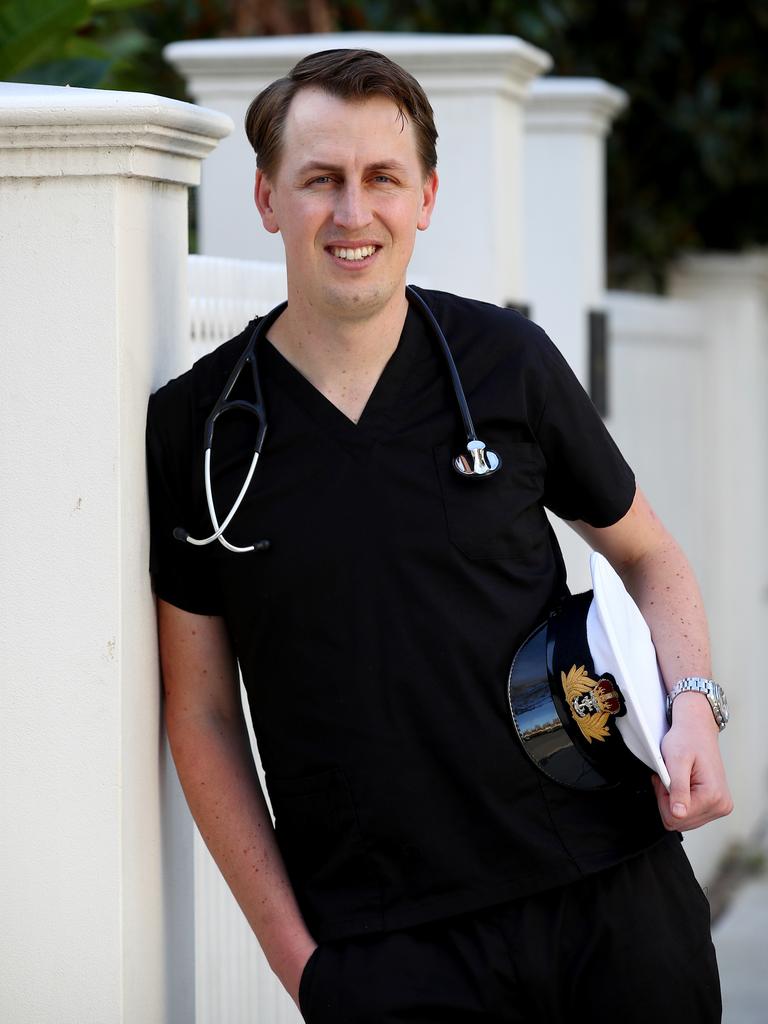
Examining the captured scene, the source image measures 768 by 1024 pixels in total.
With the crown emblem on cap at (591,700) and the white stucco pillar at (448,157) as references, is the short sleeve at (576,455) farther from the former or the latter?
the white stucco pillar at (448,157)

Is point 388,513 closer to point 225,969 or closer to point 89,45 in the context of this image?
point 225,969

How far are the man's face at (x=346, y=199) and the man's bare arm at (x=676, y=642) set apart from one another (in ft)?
1.68

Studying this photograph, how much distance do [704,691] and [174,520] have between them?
759 millimetres

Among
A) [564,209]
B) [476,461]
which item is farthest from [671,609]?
[564,209]

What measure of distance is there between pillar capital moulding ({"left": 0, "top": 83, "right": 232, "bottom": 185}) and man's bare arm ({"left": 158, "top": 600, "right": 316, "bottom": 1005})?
1.99ft

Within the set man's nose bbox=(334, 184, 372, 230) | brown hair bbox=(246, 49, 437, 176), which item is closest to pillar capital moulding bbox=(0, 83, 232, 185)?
brown hair bbox=(246, 49, 437, 176)

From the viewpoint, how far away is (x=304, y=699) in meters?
2.24

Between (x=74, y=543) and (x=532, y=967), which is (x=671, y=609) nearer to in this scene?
(x=532, y=967)

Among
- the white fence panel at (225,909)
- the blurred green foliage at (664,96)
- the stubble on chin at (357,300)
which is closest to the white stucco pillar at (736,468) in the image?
the blurred green foliage at (664,96)

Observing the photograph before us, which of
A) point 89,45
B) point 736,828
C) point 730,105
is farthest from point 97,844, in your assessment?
point 730,105

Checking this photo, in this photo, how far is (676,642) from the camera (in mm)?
2400

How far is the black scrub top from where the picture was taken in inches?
86.7

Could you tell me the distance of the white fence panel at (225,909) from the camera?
113 inches

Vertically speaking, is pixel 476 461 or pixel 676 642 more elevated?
pixel 476 461
